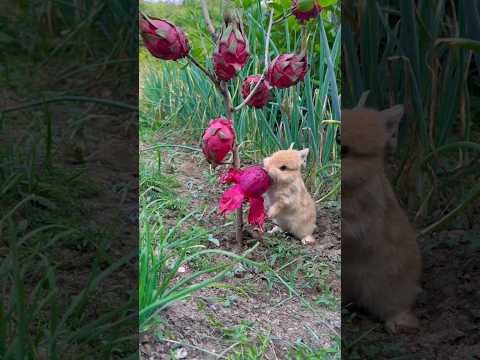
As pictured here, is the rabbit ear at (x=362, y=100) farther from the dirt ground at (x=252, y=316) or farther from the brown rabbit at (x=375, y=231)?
the dirt ground at (x=252, y=316)

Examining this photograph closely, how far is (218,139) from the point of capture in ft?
3.19

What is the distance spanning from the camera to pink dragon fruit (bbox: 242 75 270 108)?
997 millimetres

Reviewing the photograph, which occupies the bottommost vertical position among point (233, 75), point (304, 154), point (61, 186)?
point (61, 186)

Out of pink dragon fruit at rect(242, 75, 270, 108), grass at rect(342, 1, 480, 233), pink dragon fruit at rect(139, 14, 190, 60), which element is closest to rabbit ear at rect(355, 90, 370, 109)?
grass at rect(342, 1, 480, 233)

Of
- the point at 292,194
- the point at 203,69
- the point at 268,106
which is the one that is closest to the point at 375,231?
the point at 292,194

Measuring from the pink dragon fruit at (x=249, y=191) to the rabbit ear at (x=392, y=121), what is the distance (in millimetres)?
186

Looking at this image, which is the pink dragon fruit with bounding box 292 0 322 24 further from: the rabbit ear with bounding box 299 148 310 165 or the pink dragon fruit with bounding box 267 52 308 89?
the rabbit ear with bounding box 299 148 310 165

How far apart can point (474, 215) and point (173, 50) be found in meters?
0.50

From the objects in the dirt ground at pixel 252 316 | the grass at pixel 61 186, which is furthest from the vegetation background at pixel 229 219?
the grass at pixel 61 186

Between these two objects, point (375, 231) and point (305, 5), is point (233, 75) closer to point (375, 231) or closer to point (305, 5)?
point (305, 5)

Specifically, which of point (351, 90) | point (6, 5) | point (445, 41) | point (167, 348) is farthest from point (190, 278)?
point (6, 5)

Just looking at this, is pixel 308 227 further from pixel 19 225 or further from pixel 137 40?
pixel 19 225

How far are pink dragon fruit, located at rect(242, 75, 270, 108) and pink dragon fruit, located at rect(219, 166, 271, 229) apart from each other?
0.10m

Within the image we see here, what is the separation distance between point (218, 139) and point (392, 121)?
0.25 meters
